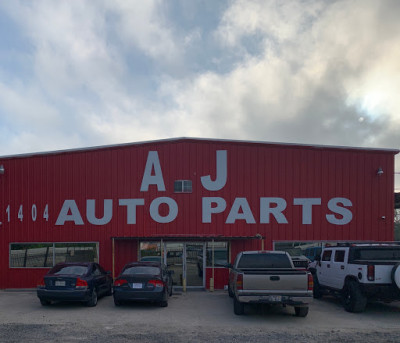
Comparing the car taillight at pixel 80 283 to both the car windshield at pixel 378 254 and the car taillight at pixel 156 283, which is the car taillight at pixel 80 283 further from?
the car windshield at pixel 378 254

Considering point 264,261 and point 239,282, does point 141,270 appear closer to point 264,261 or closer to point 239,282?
point 239,282

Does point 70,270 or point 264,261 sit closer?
point 264,261

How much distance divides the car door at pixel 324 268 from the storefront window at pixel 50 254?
361 inches

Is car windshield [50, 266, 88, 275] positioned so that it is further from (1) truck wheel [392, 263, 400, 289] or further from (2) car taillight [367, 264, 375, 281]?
(1) truck wheel [392, 263, 400, 289]

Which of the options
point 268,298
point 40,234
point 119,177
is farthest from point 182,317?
point 40,234

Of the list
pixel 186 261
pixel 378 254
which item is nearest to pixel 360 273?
pixel 378 254

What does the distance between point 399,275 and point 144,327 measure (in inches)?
263

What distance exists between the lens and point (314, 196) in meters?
17.3

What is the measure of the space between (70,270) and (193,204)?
19.9 ft

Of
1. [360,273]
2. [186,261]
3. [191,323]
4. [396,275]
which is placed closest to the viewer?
[191,323]

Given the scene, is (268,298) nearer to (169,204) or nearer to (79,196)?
(169,204)

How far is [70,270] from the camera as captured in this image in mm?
12992

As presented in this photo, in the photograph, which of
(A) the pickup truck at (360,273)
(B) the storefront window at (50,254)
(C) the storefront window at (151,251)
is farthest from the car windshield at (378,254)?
(B) the storefront window at (50,254)

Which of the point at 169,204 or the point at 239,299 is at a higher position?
the point at 169,204
